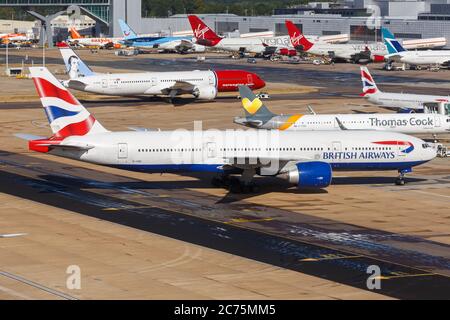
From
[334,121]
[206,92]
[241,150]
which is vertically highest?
[206,92]

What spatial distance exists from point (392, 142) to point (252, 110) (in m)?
20.7

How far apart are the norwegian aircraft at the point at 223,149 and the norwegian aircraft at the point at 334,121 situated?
1621 centimetres

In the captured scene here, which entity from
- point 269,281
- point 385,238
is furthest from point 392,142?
point 269,281

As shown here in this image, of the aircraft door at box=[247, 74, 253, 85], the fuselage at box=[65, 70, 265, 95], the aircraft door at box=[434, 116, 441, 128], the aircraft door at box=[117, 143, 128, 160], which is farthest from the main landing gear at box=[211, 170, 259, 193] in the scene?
the aircraft door at box=[247, 74, 253, 85]

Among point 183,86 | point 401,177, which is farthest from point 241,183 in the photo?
point 183,86

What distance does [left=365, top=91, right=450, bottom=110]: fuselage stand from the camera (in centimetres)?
10764

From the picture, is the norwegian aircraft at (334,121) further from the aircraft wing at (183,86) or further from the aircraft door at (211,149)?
the aircraft wing at (183,86)

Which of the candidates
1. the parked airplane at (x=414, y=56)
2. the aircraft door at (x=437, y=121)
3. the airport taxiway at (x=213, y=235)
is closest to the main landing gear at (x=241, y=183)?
the airport taxiway at (x=213, y=235)

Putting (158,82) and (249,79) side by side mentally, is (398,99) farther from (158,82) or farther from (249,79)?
(158,82)

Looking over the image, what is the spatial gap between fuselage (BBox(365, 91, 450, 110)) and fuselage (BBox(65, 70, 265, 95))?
24.6m

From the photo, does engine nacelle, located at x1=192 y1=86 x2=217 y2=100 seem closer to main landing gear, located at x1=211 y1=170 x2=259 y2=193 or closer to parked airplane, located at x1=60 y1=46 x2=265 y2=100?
parked airplane, located at x1=60 y1=46 x2=265 y2=100

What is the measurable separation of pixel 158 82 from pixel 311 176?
224ft

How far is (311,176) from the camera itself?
67.0 meters
